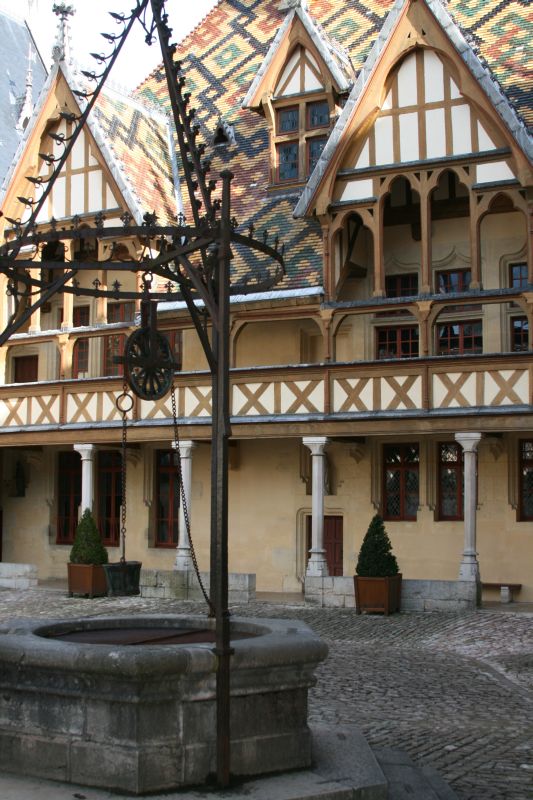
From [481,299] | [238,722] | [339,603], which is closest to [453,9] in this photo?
[481,299]

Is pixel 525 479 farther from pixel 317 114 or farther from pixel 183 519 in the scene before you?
pixel 317 114

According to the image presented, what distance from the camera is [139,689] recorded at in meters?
6.32

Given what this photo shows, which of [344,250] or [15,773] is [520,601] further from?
[15,773]

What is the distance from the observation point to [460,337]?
2186 cm

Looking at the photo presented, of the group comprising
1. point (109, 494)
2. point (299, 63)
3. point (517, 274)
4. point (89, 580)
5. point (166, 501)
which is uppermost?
point (299, 63)

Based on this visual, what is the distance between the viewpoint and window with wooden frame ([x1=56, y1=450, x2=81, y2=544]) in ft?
86.0

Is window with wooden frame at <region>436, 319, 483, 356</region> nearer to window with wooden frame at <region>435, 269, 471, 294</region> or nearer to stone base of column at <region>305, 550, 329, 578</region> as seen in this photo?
window with wooden frame at <region>435, 269, 471, 294</region>

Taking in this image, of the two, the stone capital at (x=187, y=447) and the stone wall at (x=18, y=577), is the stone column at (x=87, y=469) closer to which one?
the stone wall at (x=18, y=577)

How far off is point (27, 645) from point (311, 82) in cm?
1867

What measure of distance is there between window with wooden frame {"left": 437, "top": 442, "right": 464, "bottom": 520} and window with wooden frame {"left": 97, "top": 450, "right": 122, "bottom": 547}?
7.37m

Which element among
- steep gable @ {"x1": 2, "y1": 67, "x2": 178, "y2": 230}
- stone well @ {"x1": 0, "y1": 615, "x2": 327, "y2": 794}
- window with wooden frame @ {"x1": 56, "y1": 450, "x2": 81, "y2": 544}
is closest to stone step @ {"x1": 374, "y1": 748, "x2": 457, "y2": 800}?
stone well @ {"x1": 0, "y1": 615, "x2": 327, "y2": 794}

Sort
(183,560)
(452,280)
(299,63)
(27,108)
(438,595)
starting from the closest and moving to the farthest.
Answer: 1. (438,595)
2. (183,560)
3. (452,280)
4. (299,63)
5. (27,108)

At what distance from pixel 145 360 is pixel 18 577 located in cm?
1450

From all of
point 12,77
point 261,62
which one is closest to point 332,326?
point 261,62
